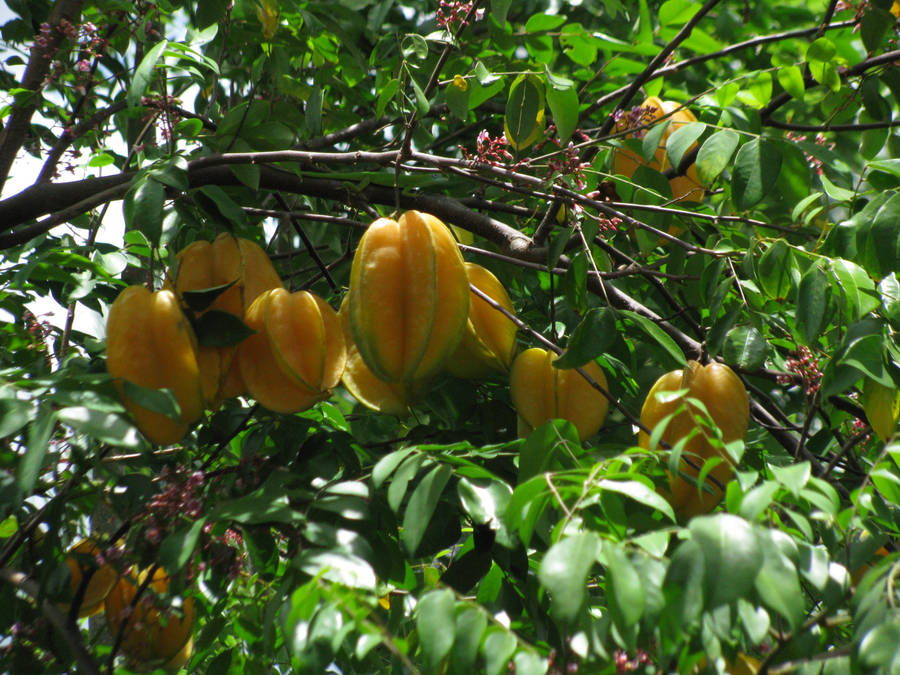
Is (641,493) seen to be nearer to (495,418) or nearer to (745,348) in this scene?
(745,348)

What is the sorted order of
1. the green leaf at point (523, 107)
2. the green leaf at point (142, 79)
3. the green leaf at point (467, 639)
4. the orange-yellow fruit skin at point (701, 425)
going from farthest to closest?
the green leaf at point (523, 107) < the green leaf at point (142, 79) < the orange-yellow fruit skin at point (701, 425) < the green leaf at point (467, 639)

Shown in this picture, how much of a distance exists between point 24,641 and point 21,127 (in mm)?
1359

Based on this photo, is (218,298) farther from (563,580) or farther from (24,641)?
(563,580)

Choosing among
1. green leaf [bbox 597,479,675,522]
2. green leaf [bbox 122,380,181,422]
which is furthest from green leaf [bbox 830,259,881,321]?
green leaf [bbox 122,380,181,422]

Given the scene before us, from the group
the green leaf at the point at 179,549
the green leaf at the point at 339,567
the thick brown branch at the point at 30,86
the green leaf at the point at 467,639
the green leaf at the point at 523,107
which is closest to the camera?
the green leaf at the point at 467,639

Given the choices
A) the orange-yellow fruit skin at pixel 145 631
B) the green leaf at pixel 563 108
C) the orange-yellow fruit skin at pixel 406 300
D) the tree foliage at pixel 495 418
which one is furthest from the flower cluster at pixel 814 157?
the orange-yellow fruit skin at pixel 145 631

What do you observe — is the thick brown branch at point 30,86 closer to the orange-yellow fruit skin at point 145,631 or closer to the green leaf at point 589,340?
the orange-yellow fruit skin at point 145,631

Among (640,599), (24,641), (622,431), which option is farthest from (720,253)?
(24,641)

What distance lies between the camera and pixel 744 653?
1.28 m

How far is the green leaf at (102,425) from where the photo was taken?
1.09 metres

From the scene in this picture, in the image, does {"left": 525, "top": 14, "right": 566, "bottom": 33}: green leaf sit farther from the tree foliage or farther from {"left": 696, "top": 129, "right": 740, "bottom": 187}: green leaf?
{"left": 696, "top": 129, "right": 740, "bottom": 187}: green leaf

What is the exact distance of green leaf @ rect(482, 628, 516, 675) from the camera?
932mm

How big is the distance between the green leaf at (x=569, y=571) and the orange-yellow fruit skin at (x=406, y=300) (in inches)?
20.4

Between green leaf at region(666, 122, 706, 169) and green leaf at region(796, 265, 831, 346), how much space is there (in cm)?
36
